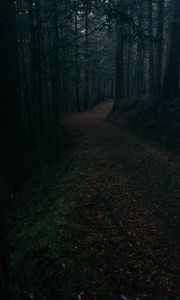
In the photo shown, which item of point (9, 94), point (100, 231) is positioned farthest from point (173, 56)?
point (100, 231)

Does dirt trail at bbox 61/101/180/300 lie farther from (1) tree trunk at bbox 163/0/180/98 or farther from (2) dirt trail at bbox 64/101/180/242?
(1) tree trunk at bbox 163/0/180/98

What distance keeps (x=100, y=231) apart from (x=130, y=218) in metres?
1.11

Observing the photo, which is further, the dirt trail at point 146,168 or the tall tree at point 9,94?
the tall tree at point 9,94

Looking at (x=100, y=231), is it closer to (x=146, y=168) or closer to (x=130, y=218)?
(x=130, y=218)

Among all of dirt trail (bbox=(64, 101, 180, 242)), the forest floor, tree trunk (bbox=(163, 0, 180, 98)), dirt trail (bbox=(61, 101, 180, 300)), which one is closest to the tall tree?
the forest floor

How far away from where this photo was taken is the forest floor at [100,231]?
5.50m

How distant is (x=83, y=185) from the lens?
9.87 m

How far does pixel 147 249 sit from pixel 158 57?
57.9 ft

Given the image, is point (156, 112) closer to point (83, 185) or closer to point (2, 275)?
point (83, 185)

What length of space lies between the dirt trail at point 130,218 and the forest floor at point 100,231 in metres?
0.02

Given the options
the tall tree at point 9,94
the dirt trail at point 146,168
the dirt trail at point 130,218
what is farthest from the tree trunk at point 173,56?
the tall tree at point 9,94

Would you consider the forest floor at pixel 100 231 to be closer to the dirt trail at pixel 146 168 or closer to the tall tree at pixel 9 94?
the dirt trail at pixel 146 168

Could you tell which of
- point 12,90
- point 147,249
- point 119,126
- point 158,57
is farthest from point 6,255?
point 158,57

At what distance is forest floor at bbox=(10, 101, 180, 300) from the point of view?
5504 millimetres
